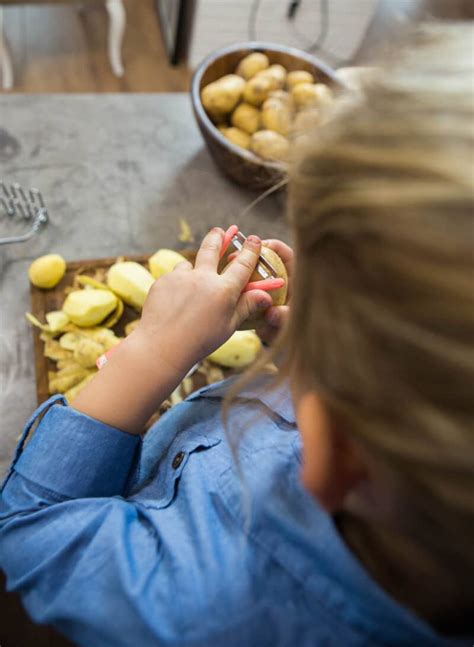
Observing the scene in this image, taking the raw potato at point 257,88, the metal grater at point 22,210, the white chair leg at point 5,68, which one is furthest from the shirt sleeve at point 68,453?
the white chair leg at point 5,68

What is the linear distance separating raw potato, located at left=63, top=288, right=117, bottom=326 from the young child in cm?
17

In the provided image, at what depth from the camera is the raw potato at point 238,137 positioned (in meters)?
0.79

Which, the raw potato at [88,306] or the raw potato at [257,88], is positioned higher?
the raw potato at [257,88]

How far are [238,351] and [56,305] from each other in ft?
0.85

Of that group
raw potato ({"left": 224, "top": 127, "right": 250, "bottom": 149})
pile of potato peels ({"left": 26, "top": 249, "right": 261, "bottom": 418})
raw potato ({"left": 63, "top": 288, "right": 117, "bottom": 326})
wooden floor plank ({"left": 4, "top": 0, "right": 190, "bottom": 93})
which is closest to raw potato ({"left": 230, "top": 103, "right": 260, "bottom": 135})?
raw potato ({"left": 224, "top": 127, "right": 250, "bottom": 149})

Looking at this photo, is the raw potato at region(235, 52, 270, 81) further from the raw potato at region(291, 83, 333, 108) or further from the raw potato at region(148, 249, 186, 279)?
the raw potato at region(148, 249, 186, 279)

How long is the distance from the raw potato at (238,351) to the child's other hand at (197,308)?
0.17 metres

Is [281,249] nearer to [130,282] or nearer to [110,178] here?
[130,282]

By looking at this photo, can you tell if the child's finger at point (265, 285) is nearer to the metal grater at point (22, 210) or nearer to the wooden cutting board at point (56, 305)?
the wooden cutting board at point (56, 305)

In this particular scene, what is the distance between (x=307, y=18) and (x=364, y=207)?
1.65m

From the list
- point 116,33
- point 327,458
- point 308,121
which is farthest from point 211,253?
point 116,33

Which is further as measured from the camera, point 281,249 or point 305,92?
point 305,92

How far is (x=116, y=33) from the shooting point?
1363 mm

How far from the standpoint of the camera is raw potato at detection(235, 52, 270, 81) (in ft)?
2.68
